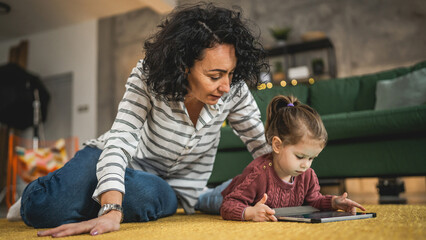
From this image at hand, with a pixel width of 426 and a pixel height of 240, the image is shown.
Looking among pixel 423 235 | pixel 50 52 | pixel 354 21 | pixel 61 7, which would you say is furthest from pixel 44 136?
pixel 423 235

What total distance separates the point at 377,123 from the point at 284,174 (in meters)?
0.97

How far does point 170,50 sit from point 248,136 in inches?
18.0

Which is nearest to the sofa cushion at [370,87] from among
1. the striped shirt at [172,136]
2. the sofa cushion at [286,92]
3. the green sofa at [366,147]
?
the sofa cushion at [286,92]

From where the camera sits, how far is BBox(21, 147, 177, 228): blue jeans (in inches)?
41.4

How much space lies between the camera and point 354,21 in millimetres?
4156

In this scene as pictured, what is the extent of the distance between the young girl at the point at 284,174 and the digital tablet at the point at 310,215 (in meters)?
0.03

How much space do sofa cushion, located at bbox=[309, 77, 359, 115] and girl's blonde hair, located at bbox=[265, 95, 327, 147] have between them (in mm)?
1644

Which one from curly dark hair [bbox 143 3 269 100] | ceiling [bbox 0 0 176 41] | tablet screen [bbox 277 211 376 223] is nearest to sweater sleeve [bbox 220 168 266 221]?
tablet screen [bbox 277 211 376 223]

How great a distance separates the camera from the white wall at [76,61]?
527cm

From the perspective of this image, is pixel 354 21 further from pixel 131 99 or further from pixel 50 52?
pixel 50 52

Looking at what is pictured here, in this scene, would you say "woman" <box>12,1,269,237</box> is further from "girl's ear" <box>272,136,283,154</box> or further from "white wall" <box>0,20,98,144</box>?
"white wall" <box>0,20,98,144</box>

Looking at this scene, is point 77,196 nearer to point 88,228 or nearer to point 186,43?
point 88,228

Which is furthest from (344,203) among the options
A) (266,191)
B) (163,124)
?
(163,124)

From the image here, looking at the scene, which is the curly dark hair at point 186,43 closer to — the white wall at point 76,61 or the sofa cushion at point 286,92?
the sofa cushion at point 286,92
